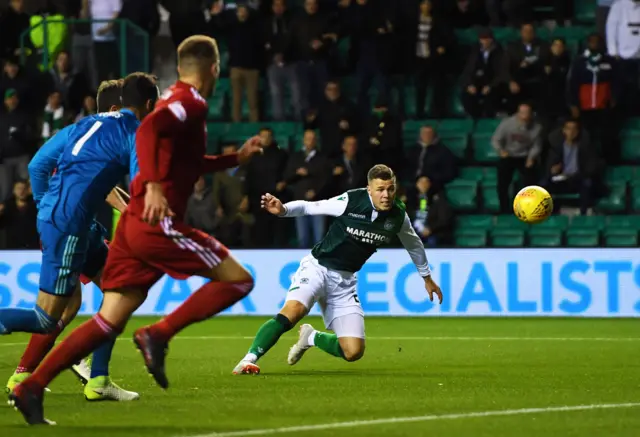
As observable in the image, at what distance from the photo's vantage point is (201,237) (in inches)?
285

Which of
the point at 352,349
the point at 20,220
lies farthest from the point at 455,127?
the point at 352,349

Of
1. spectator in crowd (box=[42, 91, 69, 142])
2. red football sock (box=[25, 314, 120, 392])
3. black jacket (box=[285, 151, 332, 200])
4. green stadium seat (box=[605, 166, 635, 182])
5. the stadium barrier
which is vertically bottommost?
the stadium barrier

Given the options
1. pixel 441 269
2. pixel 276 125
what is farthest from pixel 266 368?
pixel 276 125

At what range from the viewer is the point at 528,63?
2086cm

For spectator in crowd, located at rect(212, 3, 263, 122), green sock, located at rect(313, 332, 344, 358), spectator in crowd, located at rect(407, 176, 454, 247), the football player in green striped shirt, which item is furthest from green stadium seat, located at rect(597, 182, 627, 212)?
green sock, located at rect(313, 332, 344, 358)

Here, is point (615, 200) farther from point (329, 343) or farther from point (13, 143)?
point (329, 343)

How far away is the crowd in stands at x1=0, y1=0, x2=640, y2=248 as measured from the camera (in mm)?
19906

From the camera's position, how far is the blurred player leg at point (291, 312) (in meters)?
10.7

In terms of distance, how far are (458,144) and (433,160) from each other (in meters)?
2.20

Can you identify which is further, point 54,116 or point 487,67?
point 54,116

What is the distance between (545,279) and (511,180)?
2.79m

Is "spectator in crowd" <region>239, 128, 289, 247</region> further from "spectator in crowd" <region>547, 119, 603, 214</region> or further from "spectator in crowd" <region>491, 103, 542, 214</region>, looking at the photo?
"spectator in crowd" <region>547, 119, 603, 214</region>

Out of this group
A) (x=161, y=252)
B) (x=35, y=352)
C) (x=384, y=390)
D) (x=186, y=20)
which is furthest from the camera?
(x=186, y=20)

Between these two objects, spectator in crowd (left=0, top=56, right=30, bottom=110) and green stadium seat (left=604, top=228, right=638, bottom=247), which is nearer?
green stadium seat (left=604, top=228, right=638, bottom=247)
